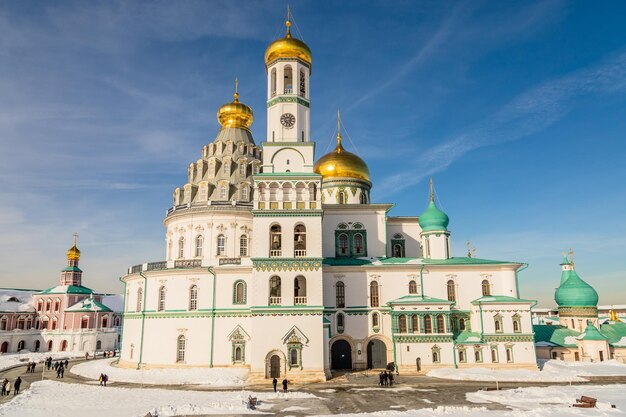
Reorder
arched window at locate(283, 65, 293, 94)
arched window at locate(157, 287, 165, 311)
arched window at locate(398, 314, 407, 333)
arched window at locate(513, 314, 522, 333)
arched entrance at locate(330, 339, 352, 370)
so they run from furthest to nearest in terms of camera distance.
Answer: arched window at locate(157, 287, 165, 311) → arched window at locate(283, 65, 293, 94) → arched entrance at locate(330, 339, 352, 370) → arched window at locate(513, 314, 522, 333) → arched window at locate(398, 314, 407, 333)

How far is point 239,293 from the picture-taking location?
120ft

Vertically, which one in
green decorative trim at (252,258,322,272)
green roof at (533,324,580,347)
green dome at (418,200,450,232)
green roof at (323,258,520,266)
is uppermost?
green dome at (418,200,450,232)

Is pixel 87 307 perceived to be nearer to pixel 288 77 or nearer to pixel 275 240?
pixel 275 240

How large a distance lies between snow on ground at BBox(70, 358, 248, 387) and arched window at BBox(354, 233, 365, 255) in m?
13.9

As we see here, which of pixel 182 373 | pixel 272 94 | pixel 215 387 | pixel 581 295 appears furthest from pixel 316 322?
pixel 581 295

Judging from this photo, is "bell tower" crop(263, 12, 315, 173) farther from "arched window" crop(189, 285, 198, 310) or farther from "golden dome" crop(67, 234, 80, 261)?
"golden dome" crop(67, 234, 80, 261)

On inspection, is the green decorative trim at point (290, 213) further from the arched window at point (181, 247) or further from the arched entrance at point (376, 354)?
the arched window at point (181, 247)

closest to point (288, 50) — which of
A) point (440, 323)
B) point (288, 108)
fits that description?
point (288, 108)

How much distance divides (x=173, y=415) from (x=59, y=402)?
26.7ft

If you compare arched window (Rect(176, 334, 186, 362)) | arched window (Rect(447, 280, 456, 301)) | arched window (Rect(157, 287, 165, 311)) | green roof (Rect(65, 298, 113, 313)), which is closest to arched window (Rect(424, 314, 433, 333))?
arched window (Rect(447, 280, 456, 301))

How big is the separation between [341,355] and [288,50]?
2505 centimetres

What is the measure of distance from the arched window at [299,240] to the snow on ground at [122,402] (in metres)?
9.92

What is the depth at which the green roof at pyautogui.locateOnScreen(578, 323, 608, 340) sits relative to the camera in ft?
130

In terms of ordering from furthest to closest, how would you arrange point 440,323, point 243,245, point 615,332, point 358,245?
1. point 615,332
2. point 243,245
3. point 358,245
4. point 440,323
